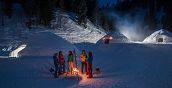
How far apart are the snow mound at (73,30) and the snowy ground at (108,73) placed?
156 feet

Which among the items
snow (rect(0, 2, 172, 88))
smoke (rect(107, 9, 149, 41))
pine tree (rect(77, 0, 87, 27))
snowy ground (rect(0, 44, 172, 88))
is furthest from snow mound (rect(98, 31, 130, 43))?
smoke (rect(107, 9, 149, 41))

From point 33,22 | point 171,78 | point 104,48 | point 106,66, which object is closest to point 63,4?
point 33,22

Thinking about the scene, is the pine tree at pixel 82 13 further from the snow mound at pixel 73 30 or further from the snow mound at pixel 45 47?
the snow mound at pixel 45 47

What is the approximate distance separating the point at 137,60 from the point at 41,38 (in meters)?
9.72

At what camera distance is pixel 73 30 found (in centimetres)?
8794

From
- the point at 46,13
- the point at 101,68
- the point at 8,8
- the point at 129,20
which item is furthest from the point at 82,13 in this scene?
the point at 129,20

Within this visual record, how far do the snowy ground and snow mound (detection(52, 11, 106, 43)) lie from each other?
47673 mm

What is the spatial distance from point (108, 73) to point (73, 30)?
206ft

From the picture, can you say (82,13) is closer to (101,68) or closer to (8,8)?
(8,8)

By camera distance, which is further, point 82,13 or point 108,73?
point 82,13

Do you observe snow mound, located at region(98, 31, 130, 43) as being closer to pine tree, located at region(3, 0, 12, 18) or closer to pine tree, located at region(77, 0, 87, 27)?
pine tree, located at region(77, 0, 87, 27)

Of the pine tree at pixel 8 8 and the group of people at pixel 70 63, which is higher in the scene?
the pine tree at pixel 8 8

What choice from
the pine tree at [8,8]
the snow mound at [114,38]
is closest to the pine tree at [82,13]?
→ the pine tree at [8,8]

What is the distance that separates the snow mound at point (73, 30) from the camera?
81.8 metres
